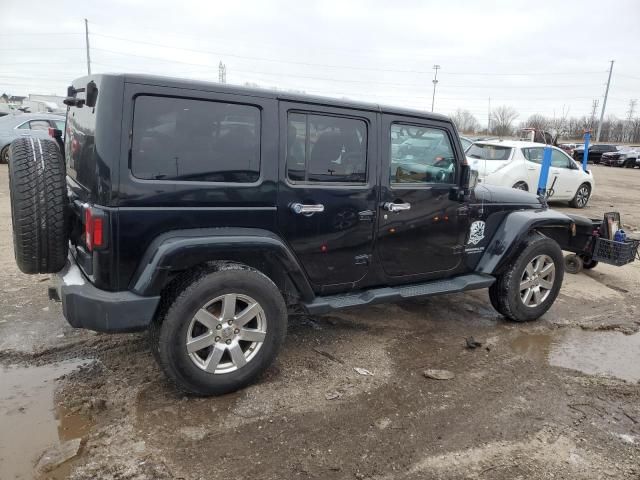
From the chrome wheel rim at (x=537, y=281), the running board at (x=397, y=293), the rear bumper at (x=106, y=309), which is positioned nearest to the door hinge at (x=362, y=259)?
the running board at (x=397, y=293)

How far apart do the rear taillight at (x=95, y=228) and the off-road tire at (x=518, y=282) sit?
11.4 ft

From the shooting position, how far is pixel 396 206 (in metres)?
3.88

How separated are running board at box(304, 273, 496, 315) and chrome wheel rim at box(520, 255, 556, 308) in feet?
1.48

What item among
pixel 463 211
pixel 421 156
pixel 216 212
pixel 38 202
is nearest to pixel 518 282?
pixel 463 211

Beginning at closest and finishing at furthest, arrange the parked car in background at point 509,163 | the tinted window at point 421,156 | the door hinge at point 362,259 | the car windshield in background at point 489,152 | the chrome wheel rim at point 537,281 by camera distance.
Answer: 1. the door hinge at point 362,259
2. the tinted window at point 421,156
3. the chrome wheel rim at point 537,281
4. the parked car in background at point 509,163
5. the car windshield in background at point 489,152

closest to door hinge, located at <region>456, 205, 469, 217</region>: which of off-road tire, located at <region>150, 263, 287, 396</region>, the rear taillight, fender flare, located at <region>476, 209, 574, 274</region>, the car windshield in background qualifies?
fender flare, located at <region>476, 209, 574, 274</region>

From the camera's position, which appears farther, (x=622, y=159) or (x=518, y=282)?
(x=622, y=159)

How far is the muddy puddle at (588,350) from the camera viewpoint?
13.2 ft

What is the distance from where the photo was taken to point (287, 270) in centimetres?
343

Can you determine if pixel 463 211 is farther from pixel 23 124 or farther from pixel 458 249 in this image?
pixel 23 124

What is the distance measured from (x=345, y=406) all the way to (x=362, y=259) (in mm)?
1104

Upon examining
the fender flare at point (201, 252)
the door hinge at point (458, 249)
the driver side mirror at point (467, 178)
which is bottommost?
the door hinge at point (458, 249)

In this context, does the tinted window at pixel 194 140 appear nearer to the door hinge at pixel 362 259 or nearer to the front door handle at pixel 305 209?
the front door handle at pixel 305 209

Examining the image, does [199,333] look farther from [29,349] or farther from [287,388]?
[29,349]
